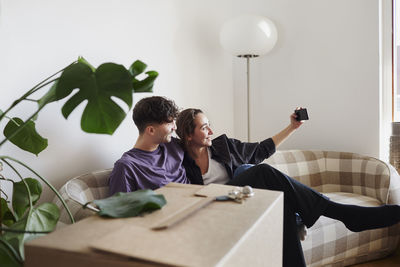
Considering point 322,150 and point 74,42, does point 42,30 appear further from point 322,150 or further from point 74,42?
point 322,150

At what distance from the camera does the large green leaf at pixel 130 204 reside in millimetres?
939

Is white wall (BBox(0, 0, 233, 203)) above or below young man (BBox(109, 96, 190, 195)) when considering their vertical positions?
above

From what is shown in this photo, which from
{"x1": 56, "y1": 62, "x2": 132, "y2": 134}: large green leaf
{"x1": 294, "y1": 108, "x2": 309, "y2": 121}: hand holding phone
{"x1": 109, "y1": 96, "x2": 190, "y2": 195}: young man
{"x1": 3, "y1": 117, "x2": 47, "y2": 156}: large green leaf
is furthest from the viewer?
{"x1": 294, "y1": 108, "x2": 309, "y2": 121}: hand holding phone

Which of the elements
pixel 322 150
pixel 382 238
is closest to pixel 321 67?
pixel 322 150

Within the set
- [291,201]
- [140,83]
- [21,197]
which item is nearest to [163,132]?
[291,201]

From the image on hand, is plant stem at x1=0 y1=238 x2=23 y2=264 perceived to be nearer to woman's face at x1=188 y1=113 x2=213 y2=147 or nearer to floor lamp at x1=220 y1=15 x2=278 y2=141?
woman's face at x1=188 y1=113 x2=213 y2=147

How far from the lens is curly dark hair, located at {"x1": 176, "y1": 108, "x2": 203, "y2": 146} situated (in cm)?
203

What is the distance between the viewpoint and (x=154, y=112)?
185cm

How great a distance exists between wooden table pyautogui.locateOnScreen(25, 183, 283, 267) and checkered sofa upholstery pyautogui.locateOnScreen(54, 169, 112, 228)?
549 mm

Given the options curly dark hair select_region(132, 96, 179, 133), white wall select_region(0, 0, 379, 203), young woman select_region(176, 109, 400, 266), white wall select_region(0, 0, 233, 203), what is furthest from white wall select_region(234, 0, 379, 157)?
curly dark hair select_region(132, 96, 179, 133)

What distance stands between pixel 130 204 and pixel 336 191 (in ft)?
6.47

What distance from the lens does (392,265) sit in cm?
224

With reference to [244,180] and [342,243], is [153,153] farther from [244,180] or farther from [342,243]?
[342,243]

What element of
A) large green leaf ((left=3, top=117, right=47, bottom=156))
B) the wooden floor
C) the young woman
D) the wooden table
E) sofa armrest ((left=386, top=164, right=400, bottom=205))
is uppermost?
large green leaf ((left=3, top=117, right=47, bottom=156))
